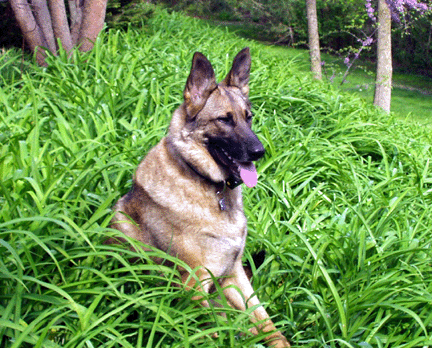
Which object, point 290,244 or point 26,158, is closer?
point 26,158

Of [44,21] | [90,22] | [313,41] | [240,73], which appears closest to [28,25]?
[44,21]

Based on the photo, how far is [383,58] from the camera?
6820mm

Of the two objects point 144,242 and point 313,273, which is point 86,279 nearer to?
point 144,242

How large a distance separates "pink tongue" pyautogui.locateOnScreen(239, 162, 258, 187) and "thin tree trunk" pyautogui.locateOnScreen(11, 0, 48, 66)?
3.55 metres

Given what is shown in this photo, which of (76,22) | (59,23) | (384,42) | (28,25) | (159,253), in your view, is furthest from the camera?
(384,42)

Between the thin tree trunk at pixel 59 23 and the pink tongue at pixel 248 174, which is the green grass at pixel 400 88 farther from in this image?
the pink tongue at pixel 248 174

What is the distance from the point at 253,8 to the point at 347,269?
1730cm

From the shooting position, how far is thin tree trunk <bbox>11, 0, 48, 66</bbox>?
4793 millimetres

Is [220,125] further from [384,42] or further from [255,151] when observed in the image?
[384,42]

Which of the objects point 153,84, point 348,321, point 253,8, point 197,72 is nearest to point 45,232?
point 197,72

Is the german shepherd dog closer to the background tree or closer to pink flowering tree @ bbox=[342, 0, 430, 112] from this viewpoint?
the background tree

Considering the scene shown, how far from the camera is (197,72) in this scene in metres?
2.25

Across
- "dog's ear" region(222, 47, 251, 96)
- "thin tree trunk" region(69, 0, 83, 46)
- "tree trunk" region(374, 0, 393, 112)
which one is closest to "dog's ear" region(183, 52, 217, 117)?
"dog's ear" region(222, 47, 251, 96)

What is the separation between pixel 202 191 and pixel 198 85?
593mm
